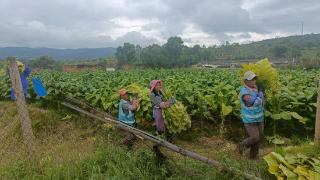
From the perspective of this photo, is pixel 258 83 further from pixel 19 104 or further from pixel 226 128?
pixel 19 104

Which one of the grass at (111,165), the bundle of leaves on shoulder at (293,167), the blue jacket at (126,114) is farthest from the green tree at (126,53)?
the bundle of leaves on shoulder at (293,167)

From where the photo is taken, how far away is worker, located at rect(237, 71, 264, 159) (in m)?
5.99

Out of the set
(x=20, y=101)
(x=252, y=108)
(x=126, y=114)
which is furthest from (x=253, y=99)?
(x=20, y=101)

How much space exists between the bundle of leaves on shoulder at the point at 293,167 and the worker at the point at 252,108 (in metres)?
1.48

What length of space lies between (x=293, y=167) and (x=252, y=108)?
1782 mm

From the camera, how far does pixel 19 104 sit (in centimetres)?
562

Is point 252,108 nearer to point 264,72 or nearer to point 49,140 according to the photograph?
point 264,72

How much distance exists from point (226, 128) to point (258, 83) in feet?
8.11

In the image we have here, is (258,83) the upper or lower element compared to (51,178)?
upper

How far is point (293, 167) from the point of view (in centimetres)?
443

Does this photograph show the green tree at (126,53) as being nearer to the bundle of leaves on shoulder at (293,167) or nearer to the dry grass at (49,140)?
the dry grass at (49,140)

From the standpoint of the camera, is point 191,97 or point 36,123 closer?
point 191,97

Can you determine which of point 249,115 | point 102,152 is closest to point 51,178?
point 102,152

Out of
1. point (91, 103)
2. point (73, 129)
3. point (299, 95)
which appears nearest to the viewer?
point (299, 95)
